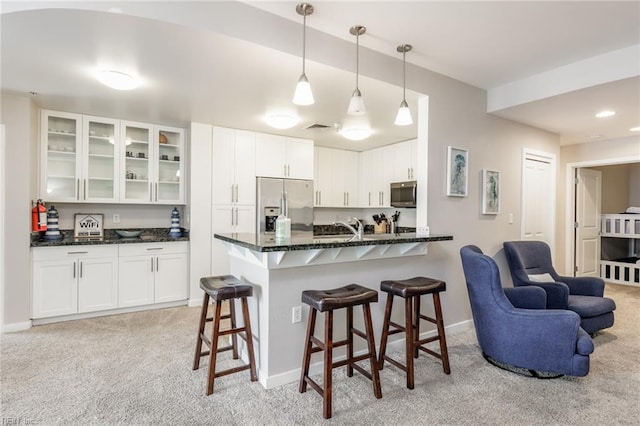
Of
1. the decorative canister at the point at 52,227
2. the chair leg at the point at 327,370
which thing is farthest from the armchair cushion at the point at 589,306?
the decorative canister at the point at 52,227

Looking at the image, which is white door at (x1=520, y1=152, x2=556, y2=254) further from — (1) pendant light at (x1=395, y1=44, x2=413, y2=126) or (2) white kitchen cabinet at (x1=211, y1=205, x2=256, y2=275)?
(2) white kitchen cabinet at (x1=211, y1=205, x2=256, y2=275)

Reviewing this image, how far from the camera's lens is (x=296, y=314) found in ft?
7.89

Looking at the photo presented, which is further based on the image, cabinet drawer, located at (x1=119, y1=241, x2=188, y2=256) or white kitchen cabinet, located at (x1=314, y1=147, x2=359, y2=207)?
white kitchen cabinet, located at (x1=314, y1=147, x2=359, y2=207)

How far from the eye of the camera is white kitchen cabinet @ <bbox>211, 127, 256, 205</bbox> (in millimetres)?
4468

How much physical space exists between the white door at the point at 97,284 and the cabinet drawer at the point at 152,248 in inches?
6.3

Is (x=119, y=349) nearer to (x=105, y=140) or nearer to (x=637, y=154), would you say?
(x=105, y=140)

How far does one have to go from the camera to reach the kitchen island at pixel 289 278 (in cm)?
228

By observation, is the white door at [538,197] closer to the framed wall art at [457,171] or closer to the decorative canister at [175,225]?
the framed wall art at [457,171]

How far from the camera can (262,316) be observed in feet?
7.73

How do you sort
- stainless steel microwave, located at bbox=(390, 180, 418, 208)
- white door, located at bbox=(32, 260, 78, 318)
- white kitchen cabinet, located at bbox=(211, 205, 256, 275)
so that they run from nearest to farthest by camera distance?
white door, located at bbox=(32, 260, 78, 318) < white kitchen cabinet, located at bbox=(211, 205, 256, 275) < stainless steel microwave, located at bbox=(390, 180, 418, 208)

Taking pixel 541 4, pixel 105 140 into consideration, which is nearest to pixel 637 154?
pixel 541 4

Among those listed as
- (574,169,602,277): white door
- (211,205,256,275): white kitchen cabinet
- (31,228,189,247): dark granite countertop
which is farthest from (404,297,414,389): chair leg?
(574,169,602,277): white door

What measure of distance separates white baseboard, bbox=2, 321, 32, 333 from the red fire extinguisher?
958mm

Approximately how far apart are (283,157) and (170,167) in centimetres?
157
